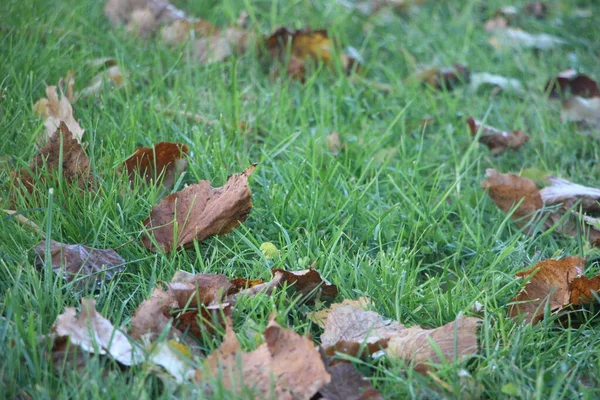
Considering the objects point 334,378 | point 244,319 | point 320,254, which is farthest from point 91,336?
point 320,254

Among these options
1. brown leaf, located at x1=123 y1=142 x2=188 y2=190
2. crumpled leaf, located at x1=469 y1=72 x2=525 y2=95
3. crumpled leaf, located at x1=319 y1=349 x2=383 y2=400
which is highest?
brown leaf, located at x1=123 y1=142 x2=188 y2=190

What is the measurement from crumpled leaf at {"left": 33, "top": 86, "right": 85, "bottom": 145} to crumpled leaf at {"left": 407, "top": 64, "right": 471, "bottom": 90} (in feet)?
4.91

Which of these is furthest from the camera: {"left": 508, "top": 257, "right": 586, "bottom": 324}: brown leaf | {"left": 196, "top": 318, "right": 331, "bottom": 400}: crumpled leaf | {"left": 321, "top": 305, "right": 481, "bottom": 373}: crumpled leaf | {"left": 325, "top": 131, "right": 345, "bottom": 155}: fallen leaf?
{"left": 325, "top": 131, "right": 345, "bottom": 155}: fallen leaf

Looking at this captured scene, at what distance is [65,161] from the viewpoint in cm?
194

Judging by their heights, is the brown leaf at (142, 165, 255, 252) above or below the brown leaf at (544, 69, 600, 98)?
above

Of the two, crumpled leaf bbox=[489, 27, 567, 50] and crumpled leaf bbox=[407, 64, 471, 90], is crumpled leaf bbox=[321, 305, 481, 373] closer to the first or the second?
crumpled leaf bbox=[407, 64, 471, 90]

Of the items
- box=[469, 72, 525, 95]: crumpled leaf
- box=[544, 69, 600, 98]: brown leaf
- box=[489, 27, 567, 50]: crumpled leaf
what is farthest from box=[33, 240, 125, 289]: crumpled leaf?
box=[489, 27, 567, 50]: crumpled leaf

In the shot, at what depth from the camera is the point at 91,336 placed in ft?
4.59

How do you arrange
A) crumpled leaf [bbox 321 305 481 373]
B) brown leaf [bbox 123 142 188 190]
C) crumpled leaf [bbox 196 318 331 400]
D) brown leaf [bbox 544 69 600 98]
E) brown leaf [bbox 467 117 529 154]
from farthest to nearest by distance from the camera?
brown leaf [bbox 544 69 600 98]
brown leaf [bbox 467 117 529 154]
brown leaf [bbox 123 142 188 190]
crumpled leaf [bbox 321 305 481 373]
crumpled leaf [bbox 196 318 331 400]

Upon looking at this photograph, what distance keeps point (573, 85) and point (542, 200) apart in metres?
1.05

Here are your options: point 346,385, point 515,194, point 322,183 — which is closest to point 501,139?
point 515,194

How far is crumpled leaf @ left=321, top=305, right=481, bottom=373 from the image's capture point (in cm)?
149

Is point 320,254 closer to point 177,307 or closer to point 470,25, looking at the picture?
point 177,307

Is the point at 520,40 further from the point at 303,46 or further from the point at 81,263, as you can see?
the point at 81,263
